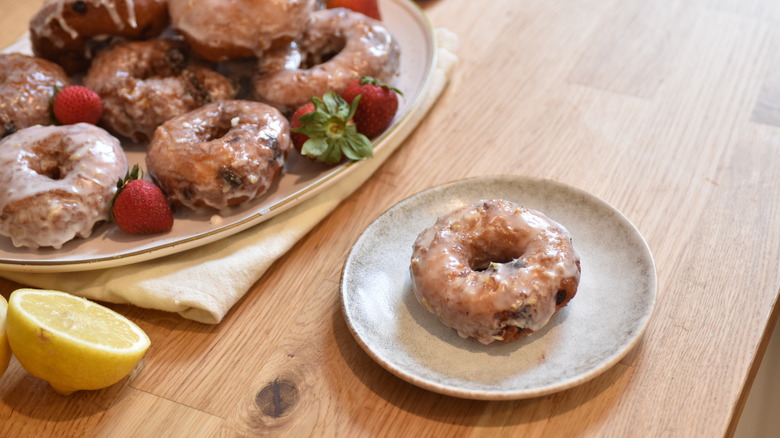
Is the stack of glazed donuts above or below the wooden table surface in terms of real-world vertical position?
above

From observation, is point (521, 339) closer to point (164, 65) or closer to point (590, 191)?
point (590, 191)

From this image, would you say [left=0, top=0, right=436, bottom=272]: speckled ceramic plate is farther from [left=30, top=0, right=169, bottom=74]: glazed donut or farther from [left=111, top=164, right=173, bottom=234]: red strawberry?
[left=30, top=0, right=169, bottom=74]: glazed donut

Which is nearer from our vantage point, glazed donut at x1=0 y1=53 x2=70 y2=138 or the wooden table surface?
the wooden table surface

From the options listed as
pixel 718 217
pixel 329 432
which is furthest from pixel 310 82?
pixel 718 217

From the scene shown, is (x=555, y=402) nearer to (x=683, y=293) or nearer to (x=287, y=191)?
(x=683, y=293)

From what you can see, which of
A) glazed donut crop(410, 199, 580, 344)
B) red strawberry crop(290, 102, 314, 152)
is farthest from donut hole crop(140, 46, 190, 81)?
glazed donut crop(410, 199, 580, 344)

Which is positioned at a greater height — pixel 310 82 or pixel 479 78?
pixel 310 82
